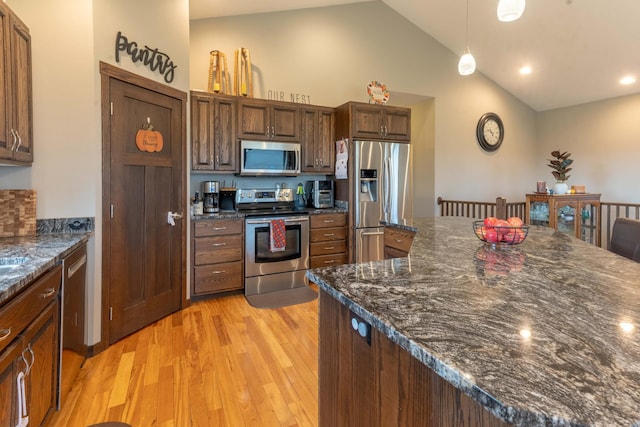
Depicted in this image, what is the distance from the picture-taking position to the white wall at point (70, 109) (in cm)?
217

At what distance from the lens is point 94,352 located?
7.80ft

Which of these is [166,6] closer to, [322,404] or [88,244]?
[88,244]

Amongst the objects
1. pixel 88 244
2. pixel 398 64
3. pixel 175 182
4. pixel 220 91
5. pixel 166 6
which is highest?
pixel 398 64

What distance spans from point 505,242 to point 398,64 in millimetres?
4144

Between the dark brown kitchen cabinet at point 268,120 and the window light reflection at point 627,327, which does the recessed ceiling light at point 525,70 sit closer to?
the dark brown kitchen cabinet at point 268,120

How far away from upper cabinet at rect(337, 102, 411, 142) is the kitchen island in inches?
119

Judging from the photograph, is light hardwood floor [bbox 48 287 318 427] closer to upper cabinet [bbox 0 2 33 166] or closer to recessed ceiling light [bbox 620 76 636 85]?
upper cabinet [bbox 0 2 33 166]

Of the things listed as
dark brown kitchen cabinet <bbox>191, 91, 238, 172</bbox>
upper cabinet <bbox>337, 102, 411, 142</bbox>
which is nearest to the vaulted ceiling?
dark brown kitchen cabinet <bbox>191, 91, 238, 172</bbox>

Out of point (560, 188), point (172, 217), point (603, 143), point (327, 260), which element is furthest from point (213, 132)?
point (603, 143)

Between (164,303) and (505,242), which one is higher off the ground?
(505,242)

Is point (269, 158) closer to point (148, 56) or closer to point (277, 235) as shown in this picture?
point (277, 235)

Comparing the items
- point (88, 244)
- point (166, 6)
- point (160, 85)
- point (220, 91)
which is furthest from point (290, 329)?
point (166, 6)

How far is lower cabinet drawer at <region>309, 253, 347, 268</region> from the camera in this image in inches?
162

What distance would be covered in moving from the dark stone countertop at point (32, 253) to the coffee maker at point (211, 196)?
1559 millimetres
